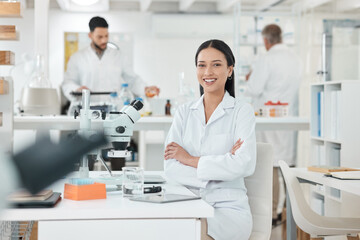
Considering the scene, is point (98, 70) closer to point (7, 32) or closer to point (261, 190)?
point (7, 32)

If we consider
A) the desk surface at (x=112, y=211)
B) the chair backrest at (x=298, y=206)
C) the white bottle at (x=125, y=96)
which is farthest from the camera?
the white bottle at (x=125, y=96)

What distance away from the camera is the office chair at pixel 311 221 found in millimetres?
2254

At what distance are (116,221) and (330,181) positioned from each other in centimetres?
115

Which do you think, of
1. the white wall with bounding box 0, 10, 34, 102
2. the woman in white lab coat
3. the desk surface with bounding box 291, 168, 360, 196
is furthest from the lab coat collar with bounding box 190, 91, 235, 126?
the white wall with bounding box 0, 10, 34, 102

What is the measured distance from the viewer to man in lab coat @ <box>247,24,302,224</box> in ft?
15.6

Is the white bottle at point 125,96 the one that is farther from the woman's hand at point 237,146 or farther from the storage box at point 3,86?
the woman's hand at point 237,146

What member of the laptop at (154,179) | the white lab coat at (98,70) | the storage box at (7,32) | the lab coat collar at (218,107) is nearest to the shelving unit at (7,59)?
the storage box at (7,32)

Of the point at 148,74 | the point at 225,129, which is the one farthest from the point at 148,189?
the point at 148,74

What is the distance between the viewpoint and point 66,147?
34 centimetres

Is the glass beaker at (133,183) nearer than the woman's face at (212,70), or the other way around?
the glass beaker at (133,183)

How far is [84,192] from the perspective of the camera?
1.50 metres

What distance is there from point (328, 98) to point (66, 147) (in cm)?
307

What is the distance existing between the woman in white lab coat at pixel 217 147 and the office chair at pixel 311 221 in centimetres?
38

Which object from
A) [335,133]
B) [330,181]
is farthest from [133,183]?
[335,133]
